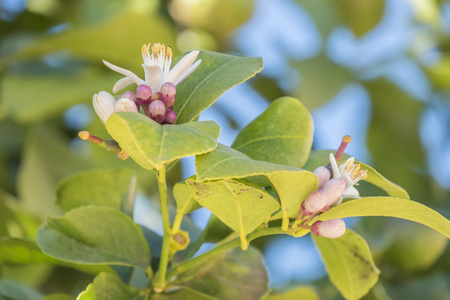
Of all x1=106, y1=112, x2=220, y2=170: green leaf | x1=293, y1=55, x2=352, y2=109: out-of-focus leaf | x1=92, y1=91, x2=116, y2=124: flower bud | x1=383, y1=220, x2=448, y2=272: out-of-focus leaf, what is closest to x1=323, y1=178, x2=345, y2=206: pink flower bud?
x1=106, y1=112, x2=220, y2=170: green leaf

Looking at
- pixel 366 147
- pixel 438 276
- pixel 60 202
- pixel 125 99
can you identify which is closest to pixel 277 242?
pixel 366 147

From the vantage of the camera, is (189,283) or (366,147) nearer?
(189,283)

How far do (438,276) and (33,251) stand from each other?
2.70ft

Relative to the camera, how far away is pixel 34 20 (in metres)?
2.03

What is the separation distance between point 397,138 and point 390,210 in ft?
4.95

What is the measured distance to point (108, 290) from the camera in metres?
0.74

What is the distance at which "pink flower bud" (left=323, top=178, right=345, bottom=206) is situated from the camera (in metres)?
0.65

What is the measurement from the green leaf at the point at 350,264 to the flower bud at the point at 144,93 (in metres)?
0.31

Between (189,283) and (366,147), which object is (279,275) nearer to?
(366,147)

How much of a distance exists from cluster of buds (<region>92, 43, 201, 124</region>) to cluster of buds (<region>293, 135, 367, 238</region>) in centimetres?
18

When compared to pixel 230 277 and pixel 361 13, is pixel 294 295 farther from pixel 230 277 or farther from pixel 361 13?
pixel 361 13

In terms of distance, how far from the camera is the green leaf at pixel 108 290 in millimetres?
695

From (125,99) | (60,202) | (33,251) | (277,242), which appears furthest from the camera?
(277,242)

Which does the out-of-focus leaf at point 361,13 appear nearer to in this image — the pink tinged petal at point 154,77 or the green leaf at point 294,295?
the green leaf at point 294,295
